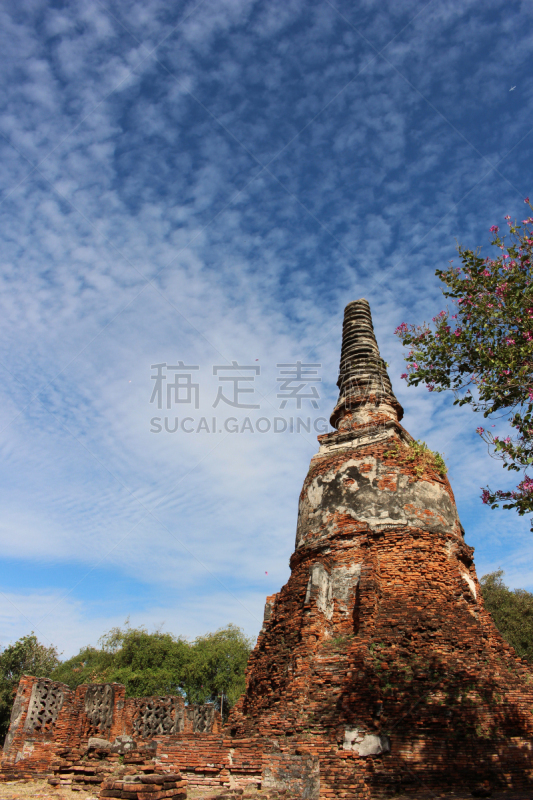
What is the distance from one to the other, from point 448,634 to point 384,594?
139 centimetres

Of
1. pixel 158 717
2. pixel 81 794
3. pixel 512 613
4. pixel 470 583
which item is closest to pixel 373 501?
pixel 470 583

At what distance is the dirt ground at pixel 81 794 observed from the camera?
7280mm

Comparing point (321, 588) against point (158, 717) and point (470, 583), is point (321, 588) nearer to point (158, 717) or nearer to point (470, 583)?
point (470, 583)

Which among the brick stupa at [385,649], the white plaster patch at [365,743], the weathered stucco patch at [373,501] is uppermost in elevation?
the weathered stucco patch at [373,501]

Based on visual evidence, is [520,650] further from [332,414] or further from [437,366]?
[437,366]

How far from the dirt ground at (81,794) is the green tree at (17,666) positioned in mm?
20470

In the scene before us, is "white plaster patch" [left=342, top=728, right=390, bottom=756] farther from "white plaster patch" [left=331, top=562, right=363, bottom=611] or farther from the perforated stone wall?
the perforated stone wall

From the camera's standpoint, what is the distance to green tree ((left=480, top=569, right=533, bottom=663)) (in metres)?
24.0

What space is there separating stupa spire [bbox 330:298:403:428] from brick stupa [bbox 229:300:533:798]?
44.1 inches

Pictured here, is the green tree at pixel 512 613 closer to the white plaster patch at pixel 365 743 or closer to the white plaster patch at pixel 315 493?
the white plaster patch at pixel 315 493

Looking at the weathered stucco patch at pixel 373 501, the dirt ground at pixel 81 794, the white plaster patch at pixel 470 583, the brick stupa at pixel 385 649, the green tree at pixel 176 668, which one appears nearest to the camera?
the dirt ground at pixel 81 794

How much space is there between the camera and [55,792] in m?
7.95

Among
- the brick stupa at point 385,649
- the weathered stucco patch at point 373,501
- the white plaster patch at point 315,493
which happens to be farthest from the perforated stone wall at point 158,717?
the white plaster patch at point 315,493

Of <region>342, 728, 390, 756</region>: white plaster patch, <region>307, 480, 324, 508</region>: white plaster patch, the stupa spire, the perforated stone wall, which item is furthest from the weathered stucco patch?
the perforated stone wall
